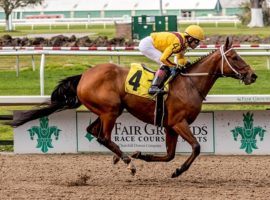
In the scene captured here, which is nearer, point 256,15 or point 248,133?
point 248,133

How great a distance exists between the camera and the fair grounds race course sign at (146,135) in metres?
11.9

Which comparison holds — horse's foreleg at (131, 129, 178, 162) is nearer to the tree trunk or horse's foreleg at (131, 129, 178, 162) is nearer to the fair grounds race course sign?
the fair grounds race course sign

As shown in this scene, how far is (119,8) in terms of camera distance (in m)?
69.3

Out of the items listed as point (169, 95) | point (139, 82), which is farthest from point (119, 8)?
point (169, 95)

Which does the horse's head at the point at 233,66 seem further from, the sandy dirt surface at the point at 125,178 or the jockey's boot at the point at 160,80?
the sandy dirt surface at the point at 125,178

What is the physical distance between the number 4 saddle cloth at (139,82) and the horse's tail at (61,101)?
70cm

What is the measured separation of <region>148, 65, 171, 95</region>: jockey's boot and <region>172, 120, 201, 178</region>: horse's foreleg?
0.41 m

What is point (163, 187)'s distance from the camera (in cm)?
937

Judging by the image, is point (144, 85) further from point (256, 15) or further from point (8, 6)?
point (8, 6)

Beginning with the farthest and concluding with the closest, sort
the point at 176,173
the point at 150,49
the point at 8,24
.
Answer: the point at 8,24 < the point at 150,49 < the point at 176,173

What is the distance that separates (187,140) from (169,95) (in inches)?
20.7

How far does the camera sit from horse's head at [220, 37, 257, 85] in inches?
392

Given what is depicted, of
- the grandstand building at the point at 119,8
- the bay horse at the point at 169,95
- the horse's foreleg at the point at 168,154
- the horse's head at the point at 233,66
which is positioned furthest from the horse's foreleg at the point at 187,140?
the grandstand building at the point at 119,8

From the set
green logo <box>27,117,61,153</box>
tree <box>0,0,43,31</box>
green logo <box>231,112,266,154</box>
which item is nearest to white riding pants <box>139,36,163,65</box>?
green logo <box>231,112,266,154</box>
